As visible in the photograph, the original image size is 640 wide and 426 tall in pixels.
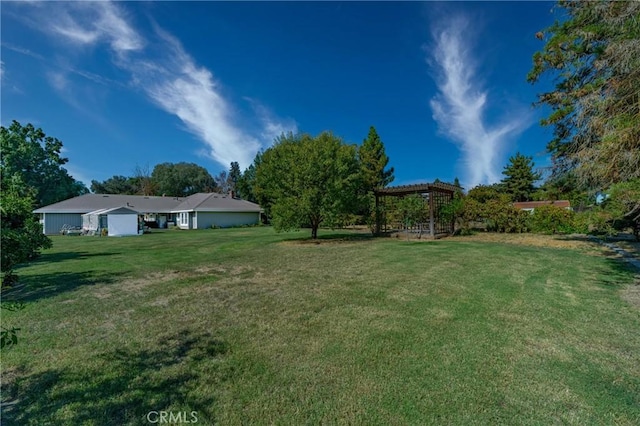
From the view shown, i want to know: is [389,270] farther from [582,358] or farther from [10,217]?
[10,217]

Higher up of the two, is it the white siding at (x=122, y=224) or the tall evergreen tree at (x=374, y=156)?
the tall evergreen tree at (x=374, y=156)

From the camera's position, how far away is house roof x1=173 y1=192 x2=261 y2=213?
98.5ft

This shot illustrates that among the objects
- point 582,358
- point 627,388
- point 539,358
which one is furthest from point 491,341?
point 627,388

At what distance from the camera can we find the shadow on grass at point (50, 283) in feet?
18.8

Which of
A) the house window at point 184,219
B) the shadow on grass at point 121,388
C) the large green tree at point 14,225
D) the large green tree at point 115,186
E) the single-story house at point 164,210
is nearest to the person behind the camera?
the large green tree at point 14,225

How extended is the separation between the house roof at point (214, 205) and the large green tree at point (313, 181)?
1696 centimetres

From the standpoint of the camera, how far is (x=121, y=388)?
2.64 meters

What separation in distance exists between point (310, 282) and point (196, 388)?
158 inches

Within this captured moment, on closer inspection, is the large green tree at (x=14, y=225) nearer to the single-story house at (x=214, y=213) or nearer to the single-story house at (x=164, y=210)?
the single-story house at (x=164, y=210)

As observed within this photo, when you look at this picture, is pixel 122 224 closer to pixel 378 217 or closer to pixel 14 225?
pixel 378 217

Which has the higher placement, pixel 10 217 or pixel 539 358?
pixel 10 217

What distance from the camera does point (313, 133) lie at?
56.5 ft

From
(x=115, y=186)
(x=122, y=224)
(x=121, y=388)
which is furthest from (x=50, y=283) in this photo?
(x=115, y=186)

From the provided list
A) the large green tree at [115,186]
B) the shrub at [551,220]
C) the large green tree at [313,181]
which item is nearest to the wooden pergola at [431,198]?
the large green tree at [313,181]
